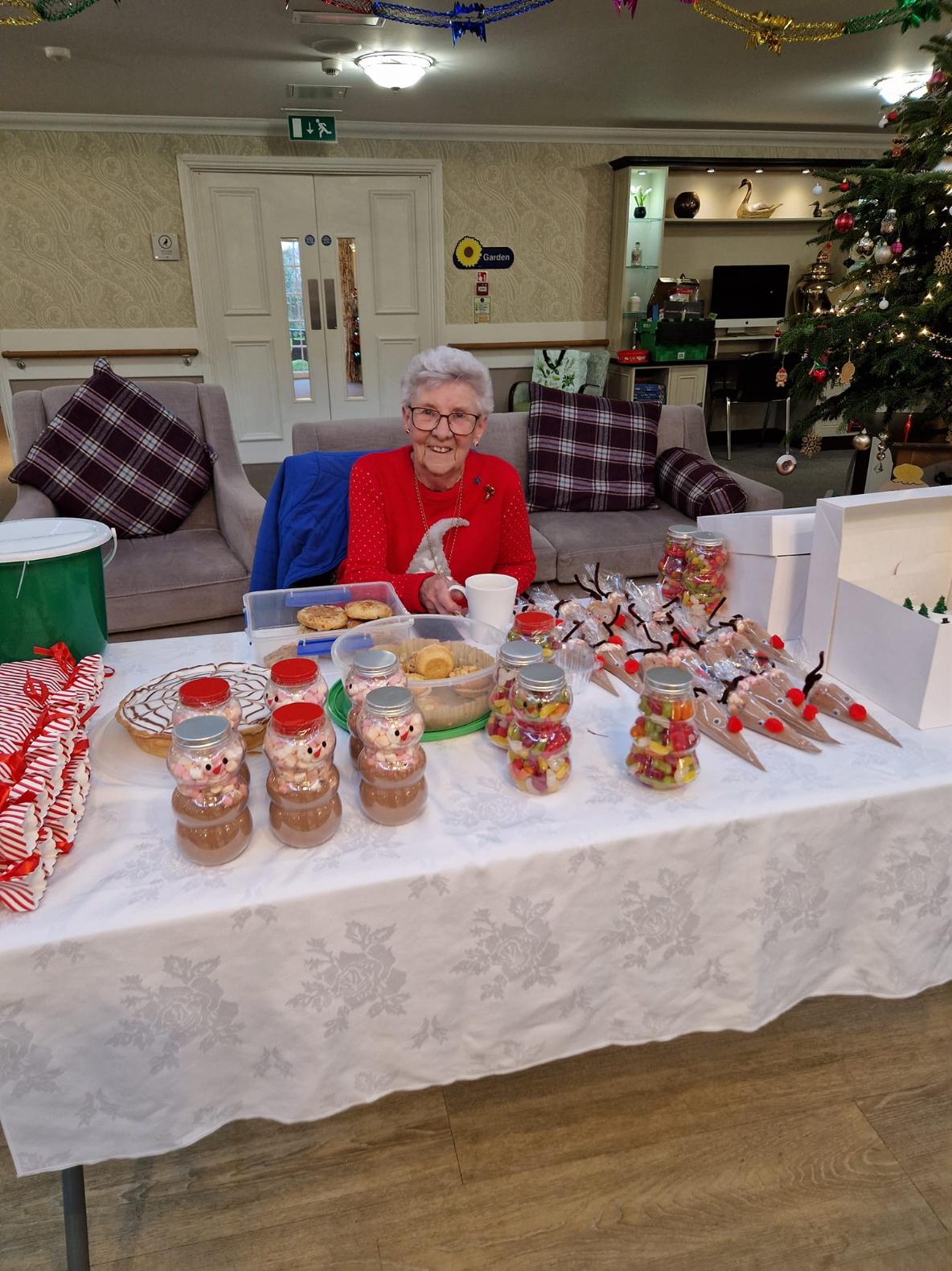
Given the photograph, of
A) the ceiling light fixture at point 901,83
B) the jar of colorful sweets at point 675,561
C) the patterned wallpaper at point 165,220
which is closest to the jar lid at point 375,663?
the jar of colorful sweets at point 675,561

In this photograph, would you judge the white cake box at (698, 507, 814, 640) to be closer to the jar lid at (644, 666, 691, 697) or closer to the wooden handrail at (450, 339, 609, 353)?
the jar lid at (644, 666, 691, 697)

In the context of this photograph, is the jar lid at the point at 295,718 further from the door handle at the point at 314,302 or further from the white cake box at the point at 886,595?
the door handle at the point at 314,302

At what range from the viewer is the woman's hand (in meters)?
1.51

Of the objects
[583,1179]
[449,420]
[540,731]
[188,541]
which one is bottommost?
[583,1179]

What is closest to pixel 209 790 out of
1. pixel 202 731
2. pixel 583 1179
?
pixel 202 731

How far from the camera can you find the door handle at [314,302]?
5777 mm

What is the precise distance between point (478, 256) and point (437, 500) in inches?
184

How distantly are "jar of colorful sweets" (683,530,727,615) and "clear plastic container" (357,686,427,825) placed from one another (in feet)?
2.49

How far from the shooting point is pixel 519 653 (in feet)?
3.34

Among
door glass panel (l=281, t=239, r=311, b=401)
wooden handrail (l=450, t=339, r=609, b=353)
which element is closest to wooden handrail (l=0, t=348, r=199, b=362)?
door glass panel (l=281, t=239, r=311, b=401)

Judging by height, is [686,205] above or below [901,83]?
below

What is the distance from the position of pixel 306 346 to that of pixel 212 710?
5.55 metres

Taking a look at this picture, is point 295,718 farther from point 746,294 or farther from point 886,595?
point 746,294

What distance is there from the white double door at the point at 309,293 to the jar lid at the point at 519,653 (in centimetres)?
518
